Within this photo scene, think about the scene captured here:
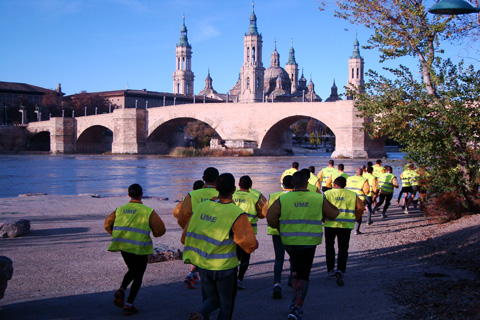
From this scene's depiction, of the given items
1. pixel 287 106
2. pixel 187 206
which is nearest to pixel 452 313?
pixel 187 206

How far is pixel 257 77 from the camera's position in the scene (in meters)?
97.0

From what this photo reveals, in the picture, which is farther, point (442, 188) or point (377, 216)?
point (377, 216)

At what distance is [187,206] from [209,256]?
1.37m

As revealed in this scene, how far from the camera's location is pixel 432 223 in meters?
9.21

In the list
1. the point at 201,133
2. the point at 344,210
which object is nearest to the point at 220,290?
the point at 344,210

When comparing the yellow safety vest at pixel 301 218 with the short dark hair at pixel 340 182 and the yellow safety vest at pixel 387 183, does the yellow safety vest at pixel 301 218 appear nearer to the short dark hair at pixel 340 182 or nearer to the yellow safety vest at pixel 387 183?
the short dark hair at pixel 340 182

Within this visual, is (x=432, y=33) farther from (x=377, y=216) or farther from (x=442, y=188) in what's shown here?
(x=377, y=216)

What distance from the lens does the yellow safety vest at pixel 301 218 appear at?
4164 millimetres

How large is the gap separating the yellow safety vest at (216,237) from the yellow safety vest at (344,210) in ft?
7.03

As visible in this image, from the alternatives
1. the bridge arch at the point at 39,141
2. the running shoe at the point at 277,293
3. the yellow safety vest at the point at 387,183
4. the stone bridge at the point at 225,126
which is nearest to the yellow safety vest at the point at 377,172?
the yellow safety vest at the point at 387,183

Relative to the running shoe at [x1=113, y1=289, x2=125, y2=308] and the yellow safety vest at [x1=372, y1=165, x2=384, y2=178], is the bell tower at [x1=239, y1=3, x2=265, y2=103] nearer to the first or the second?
the yellow safety vest at [x1=372, y1=165, x2=384, y2=178]

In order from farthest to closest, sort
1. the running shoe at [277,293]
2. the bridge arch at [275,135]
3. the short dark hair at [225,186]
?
1. the bridge arch at [275,135]
2. the running shoe at [277,293]
3. the short dark hair at [225,186]

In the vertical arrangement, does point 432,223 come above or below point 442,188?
below

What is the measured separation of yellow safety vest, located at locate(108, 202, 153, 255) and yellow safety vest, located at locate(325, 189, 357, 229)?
1974 mm
